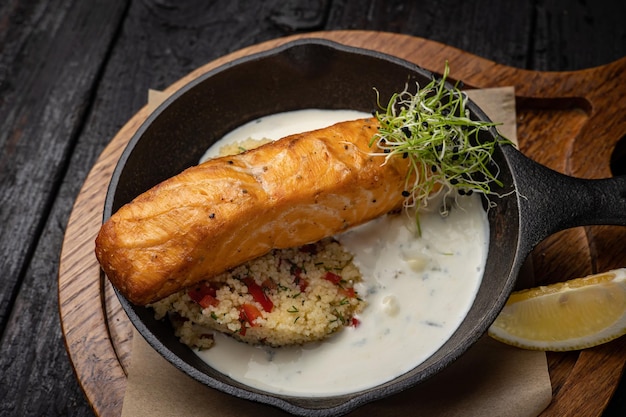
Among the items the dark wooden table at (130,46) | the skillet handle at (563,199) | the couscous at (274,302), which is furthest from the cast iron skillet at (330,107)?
the dark wooden table at (130,46)

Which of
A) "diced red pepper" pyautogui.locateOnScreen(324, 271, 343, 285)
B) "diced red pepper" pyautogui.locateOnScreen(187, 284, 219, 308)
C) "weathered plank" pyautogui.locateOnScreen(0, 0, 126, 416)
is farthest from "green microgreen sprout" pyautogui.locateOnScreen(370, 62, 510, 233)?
"weathered plank" pyautogui.locateOnScreen(0, 0, 126, 416)

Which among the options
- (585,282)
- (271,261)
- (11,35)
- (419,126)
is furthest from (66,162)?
(585,282)

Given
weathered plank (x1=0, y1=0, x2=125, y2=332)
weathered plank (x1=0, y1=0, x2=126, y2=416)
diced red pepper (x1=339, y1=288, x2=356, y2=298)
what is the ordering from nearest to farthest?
1. diced red pepper (x1=339, y1=288, x2=356, y2=298)
2. weathered plank (x1=0, y1=0, x2=126, y2=416)
3. weathered plank (x1=0, y1=0, x2=125, y2=332)

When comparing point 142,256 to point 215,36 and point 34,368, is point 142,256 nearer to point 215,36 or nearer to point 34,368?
point 34,368

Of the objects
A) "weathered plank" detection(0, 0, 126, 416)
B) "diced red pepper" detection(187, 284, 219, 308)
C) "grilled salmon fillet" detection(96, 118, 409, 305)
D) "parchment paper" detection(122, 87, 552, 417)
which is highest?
"weathered plank" detection(0, 0, 126, 416)

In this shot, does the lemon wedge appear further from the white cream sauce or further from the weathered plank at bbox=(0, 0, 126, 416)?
the weathered plank at bbox=(0, 0, 126, 416)

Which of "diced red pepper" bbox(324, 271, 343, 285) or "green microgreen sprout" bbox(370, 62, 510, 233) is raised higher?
"green microgreen sprout" bbox(370, 62, 510, 233)

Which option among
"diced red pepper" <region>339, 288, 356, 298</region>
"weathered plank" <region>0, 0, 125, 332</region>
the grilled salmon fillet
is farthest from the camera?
"weathered plank" <region>0, 0, 125, 332</region>

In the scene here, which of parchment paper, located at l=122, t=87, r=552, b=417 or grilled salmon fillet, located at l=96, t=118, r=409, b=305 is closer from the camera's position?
grilled salmon fillet, located at l=96, t=118, r=409, b=305
